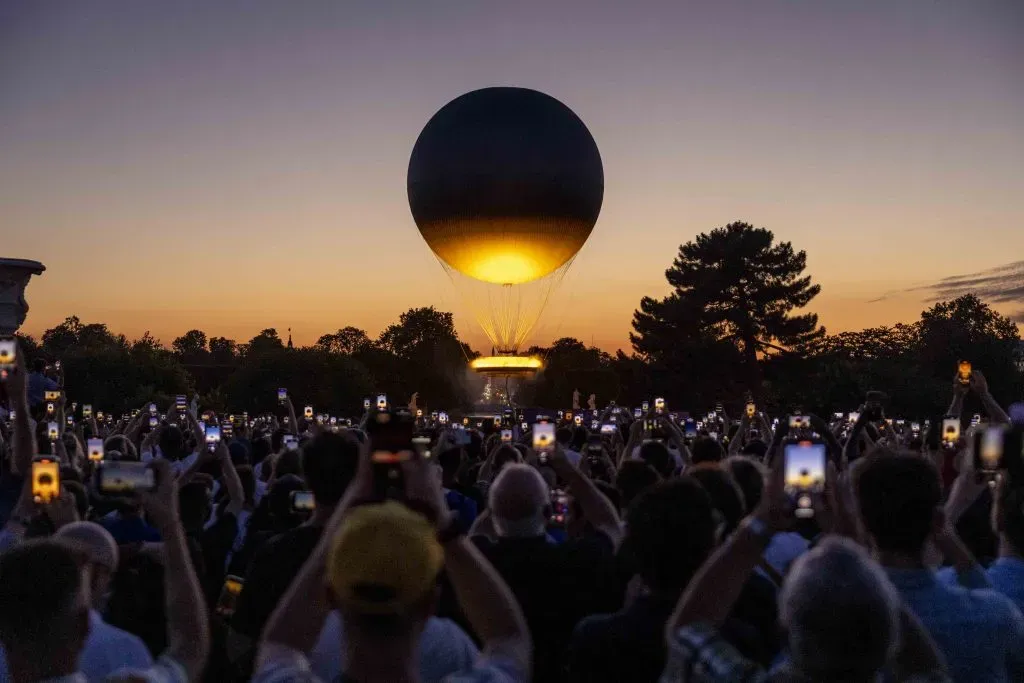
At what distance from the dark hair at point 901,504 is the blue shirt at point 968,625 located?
0.12 m

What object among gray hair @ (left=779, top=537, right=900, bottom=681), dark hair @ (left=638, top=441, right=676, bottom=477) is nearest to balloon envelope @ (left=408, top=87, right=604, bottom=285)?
dark hair @ (left=638, top=441, right=676, bottom=477)

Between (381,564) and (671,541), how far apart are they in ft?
4.18

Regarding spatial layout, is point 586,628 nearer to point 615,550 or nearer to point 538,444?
point 615,550

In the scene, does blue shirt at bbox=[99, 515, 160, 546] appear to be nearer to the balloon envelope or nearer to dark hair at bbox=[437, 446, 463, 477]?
dark hair at bbox=[437, 446, 463, 477]

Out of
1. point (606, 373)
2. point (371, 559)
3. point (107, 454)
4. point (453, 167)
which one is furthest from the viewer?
point (606, 373)

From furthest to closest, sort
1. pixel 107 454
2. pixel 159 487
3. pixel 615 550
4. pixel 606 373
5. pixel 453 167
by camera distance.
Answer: pixel 606 373 < pixel 453 167 < pixel 107 454 < pixel 615 550 < pixel 159 487

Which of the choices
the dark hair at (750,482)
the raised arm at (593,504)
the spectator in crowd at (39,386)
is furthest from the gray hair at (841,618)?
the spectator in crowd at (39,386)

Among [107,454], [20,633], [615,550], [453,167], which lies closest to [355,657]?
[20,633]

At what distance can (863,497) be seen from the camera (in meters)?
4.05

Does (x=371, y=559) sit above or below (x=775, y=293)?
below

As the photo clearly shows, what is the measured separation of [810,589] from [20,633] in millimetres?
2288

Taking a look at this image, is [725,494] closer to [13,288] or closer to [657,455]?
[657,455]

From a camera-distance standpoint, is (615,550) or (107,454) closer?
(615,550)

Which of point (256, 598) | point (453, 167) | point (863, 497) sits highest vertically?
point (453, 167)
